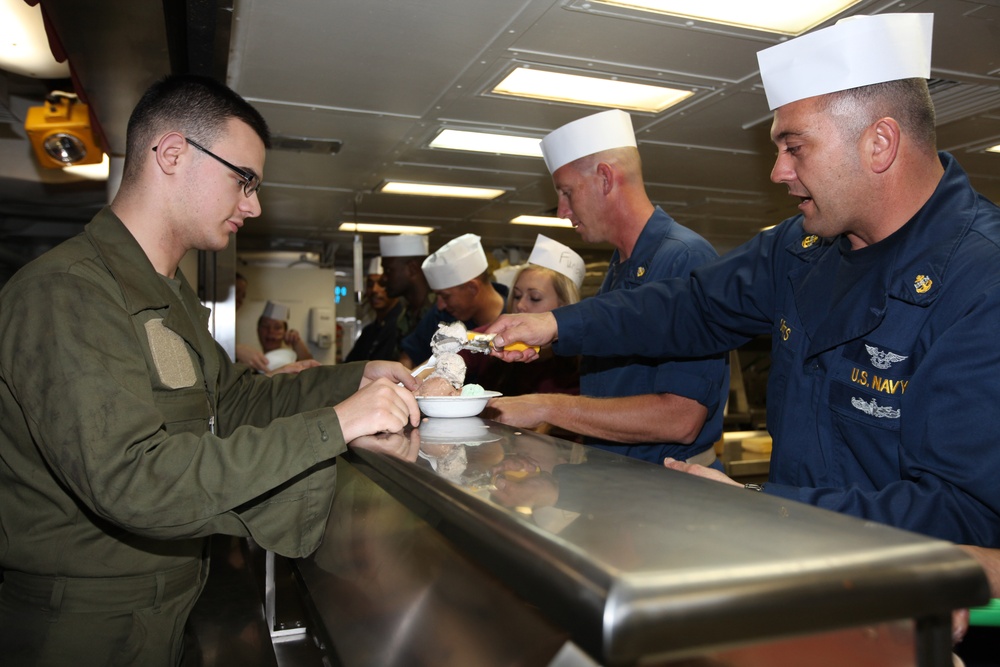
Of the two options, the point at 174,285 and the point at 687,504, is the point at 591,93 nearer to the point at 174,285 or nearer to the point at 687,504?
the point at 174,285

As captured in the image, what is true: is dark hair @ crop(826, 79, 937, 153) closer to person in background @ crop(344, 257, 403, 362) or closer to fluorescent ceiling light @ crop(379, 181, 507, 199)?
person in background @ crop(344, 257, 403, 362)

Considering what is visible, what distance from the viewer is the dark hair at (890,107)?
1463 millimetres

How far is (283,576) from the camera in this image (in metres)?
2.23

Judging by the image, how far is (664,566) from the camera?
579 mm

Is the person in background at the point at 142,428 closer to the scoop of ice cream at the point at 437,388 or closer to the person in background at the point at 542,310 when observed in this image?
the scoop of ice cream at the point at 437,388

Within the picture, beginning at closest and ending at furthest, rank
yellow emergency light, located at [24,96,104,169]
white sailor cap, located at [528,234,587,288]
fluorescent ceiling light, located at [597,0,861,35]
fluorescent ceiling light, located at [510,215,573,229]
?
fluorescent ceiling light, located at [597,0,861,35] → yellow emergency light, located at [24,96,104,169] → white sailor cap, located at [528,234,587,288] → fluorescent ceiling light, located at [510,215,573,229]

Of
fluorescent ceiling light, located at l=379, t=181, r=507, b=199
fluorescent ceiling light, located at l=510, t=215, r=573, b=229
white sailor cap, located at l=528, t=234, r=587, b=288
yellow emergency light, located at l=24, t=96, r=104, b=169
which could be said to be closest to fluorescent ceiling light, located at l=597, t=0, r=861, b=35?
white sailor cap, located at l=528, t=234, r=587, b=288

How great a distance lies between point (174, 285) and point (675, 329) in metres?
1.32

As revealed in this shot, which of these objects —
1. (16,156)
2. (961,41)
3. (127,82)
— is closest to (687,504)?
A: (127,82)

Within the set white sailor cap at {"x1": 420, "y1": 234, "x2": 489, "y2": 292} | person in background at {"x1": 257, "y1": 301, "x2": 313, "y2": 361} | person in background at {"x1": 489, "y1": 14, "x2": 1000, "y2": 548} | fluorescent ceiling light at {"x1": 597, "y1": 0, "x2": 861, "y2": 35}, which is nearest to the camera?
person in background at {"x1": 489, "y1": 14, "x2": 1000, "y2": 548}

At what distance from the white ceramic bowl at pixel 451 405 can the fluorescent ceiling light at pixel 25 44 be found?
204 cm

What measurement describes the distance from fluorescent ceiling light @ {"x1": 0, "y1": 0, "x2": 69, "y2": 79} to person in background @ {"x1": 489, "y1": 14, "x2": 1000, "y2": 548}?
2.55 meters

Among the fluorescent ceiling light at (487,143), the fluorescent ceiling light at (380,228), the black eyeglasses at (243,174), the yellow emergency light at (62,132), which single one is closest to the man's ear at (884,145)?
the black eyeglasses at (243,174)

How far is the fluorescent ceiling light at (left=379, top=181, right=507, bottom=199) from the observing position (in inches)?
231
